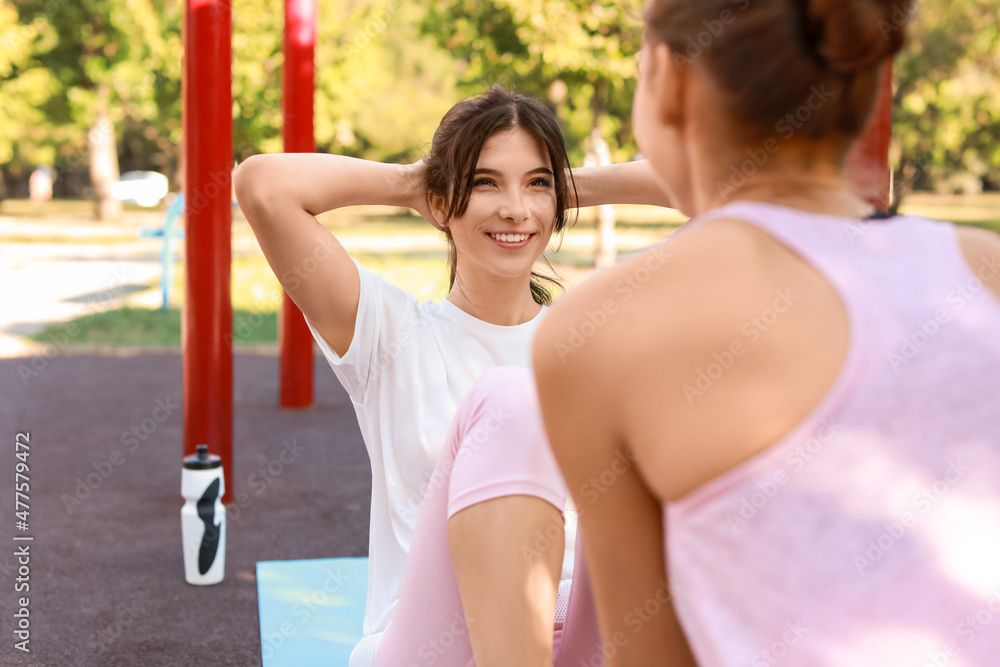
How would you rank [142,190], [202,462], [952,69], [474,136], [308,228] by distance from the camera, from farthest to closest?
[142,190], [952,69], [202,462], [474,136], [308,228]

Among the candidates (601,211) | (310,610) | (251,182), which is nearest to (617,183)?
(251,182)

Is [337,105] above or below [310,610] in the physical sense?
below

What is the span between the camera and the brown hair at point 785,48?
889 millimetres

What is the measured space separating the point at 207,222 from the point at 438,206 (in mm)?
2447

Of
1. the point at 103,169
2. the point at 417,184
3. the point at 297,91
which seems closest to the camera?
the point at 417,184

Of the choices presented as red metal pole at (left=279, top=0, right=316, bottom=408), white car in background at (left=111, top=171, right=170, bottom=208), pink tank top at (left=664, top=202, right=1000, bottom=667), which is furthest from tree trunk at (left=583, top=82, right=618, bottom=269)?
white car in background at (left=111, top=171, right=170, bottom=208)

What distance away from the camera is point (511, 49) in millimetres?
14391

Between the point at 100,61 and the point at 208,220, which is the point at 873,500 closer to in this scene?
the point at 208,220

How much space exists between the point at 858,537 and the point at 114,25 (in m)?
26.1

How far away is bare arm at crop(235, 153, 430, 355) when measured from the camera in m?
2.12

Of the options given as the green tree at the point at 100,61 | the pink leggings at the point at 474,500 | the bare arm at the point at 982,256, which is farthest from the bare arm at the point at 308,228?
the green tree at the point at 100,61

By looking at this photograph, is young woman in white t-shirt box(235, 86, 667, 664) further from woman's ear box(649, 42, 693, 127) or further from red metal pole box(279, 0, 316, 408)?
red metal pole box(279, 0, 316, 408)

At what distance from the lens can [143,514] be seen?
15.5 ft

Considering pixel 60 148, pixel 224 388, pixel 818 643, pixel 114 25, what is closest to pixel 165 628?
pixel 224 388
